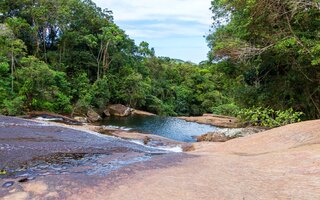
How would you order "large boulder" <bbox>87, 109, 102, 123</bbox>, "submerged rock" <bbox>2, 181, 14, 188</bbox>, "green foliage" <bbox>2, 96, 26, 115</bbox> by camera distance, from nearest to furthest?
"submerged rock" <bbox>2, 181, 14, 188</bbox> < "green foliage" <bbox>2, 96, 26, 115</bbox> < "large boulder" <bbox>87, 109, 102, 123</bbox>

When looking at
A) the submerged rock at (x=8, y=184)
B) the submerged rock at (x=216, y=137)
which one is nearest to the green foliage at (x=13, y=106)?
the submerged rock at (x=216, y=137)

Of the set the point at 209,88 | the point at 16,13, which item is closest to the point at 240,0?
the point at 16,13

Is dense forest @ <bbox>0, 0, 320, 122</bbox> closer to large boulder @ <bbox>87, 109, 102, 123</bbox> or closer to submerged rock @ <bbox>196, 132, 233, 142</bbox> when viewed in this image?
large boulder @ <bbox>87, 109, 102, 123</bbox>

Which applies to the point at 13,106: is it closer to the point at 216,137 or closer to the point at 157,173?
the point at 216,137

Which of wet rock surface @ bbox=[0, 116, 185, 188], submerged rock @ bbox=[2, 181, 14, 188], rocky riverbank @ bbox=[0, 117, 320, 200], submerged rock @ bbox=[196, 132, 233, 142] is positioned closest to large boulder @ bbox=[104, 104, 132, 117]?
submerged rock @ bbox=[196, 132, 233, 142]

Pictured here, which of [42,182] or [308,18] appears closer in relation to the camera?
[42,182]

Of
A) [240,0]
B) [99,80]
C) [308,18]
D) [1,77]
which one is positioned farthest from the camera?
[99,80]

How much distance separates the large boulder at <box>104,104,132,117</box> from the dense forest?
1.25m

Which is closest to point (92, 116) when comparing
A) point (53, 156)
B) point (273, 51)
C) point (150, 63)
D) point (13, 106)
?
point (13, 106)

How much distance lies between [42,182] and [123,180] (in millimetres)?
1515

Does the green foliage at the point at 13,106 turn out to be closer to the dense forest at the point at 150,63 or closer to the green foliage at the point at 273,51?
the dense forest at the point at 150,63

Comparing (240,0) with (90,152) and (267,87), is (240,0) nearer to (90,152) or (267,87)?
(267,87)

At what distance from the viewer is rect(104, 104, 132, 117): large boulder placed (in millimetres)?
39362

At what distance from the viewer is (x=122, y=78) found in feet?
138
